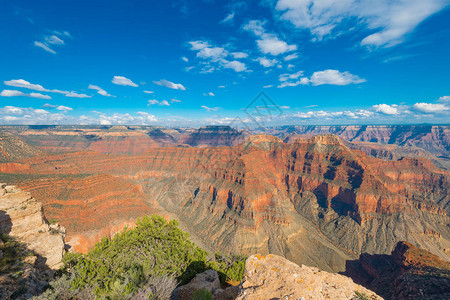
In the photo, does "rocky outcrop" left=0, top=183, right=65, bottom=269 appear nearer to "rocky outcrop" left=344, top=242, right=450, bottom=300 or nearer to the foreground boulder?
the foreground boulder

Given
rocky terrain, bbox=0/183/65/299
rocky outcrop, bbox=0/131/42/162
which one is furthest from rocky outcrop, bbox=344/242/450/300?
rocky outcrop, bbox=0/131/42/162

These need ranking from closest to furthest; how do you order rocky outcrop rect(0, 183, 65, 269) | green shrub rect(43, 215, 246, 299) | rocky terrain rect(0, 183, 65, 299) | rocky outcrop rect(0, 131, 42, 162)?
1. green shrub rect(43, 215, 246, 299)
2. rocky terrain rect(0, 183, 65, 299)
3. rocky outcrop rect(0, 183, 65, 269)
4. rocky outcrop rect(0, 131, 42, 162)

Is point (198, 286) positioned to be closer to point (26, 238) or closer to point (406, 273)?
point (26, 238)

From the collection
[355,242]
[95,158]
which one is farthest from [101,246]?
[95,158]

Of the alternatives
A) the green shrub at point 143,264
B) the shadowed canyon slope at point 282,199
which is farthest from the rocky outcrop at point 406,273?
the green shrub at point 143,264

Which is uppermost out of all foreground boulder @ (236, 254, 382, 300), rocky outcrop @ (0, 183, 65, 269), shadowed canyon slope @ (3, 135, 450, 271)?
foreground boulder @ (236, 254, 382, 300)

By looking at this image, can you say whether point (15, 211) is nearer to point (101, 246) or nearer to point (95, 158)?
point (101, 246)

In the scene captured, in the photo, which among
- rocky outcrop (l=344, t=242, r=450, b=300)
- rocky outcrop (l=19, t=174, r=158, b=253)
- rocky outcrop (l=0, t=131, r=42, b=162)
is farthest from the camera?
rocky outcrop (l=0, t=131, r=42, b=162)
